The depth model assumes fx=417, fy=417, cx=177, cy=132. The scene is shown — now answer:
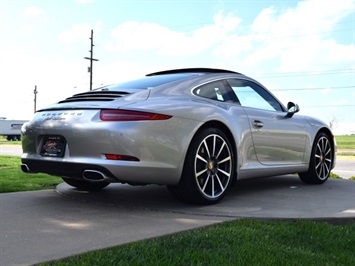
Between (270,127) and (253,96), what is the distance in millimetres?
460

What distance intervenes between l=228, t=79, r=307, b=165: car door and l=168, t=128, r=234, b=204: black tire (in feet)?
1.93

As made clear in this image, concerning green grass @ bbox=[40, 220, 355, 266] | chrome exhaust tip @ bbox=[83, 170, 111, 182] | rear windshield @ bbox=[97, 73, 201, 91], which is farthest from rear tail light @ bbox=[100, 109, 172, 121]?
green grass @ bbox=[40, 220, 355, 266]

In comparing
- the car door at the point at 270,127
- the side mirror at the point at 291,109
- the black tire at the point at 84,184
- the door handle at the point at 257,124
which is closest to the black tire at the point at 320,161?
the car door at the point at 270,127

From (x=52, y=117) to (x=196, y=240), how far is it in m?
2.03

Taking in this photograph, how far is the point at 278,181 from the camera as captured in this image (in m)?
6.45

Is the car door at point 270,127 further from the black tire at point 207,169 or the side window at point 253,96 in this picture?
the black tire at point 207,169

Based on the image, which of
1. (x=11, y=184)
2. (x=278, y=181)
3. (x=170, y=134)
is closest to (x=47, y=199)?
(x=11, y=184)

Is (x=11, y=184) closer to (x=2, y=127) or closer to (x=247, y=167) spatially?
(x=247, y=167)

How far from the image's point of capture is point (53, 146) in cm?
405

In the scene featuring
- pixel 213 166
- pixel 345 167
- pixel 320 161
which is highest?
pixel 213 166

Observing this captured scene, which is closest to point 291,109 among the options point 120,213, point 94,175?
→ point 120,213

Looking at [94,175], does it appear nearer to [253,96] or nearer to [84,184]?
[84,184]

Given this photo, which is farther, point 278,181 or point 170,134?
point 278,181

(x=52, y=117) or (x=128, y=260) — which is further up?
(x=52, y=117)
